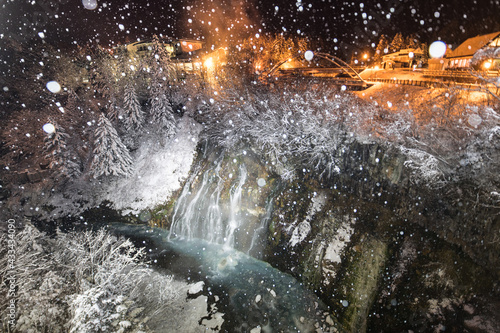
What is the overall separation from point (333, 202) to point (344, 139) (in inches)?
214

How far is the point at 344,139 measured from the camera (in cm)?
1777

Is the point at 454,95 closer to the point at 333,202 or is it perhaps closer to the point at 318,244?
the point at 333,202

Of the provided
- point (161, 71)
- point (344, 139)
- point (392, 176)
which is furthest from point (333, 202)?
point (161, 71)

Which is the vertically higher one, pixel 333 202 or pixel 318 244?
pixel 333 202

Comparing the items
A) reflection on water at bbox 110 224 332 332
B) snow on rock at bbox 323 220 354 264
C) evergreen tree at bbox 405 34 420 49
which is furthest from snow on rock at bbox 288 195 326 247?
evergreen tree at bbox 405 34 420 49

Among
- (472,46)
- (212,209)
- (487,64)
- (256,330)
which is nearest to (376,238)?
(256,330)

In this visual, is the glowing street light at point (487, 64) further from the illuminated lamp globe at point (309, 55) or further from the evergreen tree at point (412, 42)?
the illuminated lamp globe at point (309, 55)

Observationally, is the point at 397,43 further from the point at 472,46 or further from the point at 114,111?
the point at 114,111

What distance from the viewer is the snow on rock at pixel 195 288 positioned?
1525cm

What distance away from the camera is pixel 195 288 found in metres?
15.5

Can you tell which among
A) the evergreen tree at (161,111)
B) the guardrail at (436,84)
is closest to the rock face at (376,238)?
the guardrail at (436,84)

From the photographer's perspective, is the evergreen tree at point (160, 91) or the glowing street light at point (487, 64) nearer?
the glowing street light at point (487, 64)

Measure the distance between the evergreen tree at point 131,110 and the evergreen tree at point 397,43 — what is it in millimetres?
45503

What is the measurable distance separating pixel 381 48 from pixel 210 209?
1822 inches
